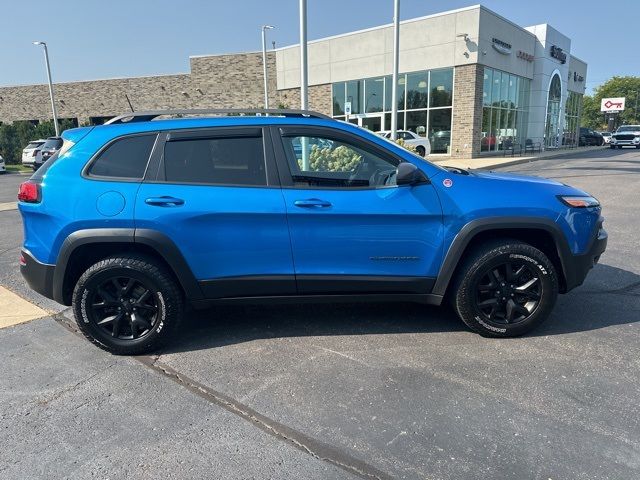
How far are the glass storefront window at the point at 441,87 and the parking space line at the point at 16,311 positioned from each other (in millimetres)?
23093

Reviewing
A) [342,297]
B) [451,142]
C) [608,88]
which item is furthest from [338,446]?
[608,88]

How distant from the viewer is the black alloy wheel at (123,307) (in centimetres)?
353

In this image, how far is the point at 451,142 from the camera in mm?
24672

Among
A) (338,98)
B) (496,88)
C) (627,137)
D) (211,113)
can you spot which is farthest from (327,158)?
(627,137)

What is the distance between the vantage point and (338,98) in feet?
93.4

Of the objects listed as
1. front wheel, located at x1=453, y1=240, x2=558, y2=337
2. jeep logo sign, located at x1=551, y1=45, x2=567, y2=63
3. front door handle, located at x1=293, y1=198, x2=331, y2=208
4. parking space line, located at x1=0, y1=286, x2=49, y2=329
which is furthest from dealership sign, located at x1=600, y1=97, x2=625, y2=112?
A: parking space line, located at x1=0, y1=286, x2=49, y2=329

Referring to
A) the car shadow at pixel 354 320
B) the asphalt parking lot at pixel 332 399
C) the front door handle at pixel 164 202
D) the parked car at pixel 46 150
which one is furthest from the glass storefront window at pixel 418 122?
the front door handle at pixel 164 202

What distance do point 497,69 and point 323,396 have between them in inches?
1033

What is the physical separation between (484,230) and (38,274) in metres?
3.41

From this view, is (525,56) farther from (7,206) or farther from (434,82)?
(7,206)

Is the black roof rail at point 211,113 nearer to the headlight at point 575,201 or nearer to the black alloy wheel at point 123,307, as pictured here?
the black alloy wheel at point 123,307

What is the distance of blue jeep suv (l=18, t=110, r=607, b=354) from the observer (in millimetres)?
3383

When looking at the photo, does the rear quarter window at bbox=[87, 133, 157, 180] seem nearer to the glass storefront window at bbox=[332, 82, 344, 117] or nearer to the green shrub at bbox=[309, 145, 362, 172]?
the green shrub at bbox=[309, 145, 362, 172]

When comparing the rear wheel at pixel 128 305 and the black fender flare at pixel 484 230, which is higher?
the black fender flare at pixel 484 230
